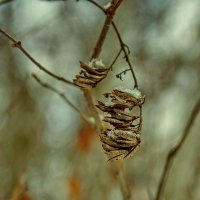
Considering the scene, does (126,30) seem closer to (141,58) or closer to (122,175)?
(141,58)

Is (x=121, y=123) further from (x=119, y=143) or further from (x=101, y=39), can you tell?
(x=101, y=39)

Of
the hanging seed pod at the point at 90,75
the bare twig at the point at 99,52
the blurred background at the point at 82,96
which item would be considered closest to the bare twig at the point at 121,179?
the bare twig at the point at 99,52

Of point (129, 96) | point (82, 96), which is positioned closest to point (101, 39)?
point (129, 96)

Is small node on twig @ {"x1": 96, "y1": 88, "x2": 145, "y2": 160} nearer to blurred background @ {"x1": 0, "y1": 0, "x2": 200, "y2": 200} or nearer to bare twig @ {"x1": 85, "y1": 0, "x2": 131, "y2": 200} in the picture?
bare twig @ {"x1": 85, "y1": 0, "x2": 131, "y2": 200}

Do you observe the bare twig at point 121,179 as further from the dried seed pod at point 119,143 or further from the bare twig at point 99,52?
the dried seed pod at point 119,143

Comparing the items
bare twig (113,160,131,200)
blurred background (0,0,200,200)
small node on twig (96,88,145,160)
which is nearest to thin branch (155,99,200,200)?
bare twig (113,160,131,200)

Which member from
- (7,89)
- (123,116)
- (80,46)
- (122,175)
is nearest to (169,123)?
(80,46)

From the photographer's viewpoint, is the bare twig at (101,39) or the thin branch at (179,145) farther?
the thin branch at (179,145)
